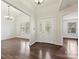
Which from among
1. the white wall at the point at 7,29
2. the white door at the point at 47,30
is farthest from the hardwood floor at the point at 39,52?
the white wall at the point at 7,29

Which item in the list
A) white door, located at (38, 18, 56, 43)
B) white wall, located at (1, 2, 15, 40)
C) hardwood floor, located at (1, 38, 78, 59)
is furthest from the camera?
white wall, located at (1, 2, 15, 40)

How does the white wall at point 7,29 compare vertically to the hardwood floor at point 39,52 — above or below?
above

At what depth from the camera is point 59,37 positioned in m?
6.25

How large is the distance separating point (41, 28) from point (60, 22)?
1.80m

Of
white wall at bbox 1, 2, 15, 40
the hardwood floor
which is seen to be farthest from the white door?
white wall at bbox 1, 2, 15, 40

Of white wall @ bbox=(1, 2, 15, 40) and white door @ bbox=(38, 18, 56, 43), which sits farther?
white wall @ bbox=(1, 2, 15, 40)

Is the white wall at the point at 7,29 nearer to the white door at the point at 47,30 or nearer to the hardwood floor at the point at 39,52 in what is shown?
the white door at the point at 47,30

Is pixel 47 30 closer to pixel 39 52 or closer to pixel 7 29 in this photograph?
pixel 39 52

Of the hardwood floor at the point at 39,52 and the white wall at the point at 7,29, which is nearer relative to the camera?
the hardwood floor at the point at 39,52

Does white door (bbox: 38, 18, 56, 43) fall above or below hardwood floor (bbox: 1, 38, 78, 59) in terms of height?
above

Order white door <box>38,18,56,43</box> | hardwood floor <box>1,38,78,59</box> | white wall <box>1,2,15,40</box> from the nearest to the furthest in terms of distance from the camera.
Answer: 1. hardwood floor <box>1,38,78,59</box>
2. white door <box>38,18,56,43</box>
3. white wall <box>1,2,15,40</box>

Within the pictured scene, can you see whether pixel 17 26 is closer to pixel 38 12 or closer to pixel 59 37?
pixel 38 12

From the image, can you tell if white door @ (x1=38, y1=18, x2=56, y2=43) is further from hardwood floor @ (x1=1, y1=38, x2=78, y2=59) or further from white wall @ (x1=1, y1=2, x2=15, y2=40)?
white wall @ (x1=1, y1=2, x2=15, y2=40)

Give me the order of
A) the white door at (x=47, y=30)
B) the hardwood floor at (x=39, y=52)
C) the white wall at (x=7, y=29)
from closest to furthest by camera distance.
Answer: the hardwood floor at (x=39, y=52) → the white door at (x=47, y=30) → the white wall at (x=7, y=29)
